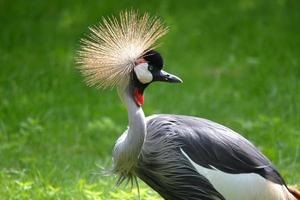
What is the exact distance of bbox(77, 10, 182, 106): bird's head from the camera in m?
2.83

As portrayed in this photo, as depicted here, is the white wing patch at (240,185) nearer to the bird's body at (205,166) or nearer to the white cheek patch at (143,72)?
the bird's body at (205,166)

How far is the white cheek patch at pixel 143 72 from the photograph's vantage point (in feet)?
9.24

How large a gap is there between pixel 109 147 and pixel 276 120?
92cm

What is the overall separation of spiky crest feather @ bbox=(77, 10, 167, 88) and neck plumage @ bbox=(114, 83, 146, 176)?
71 mm

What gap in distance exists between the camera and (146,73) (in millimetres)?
2828

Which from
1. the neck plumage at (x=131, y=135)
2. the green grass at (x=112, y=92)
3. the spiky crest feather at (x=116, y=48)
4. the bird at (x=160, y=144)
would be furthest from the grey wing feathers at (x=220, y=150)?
the green grass at (x=112, y=92)

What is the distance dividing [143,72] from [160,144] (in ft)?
0.89

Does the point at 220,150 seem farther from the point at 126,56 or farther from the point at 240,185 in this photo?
the point at 126,56

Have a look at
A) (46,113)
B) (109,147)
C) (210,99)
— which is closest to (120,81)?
(109,147)

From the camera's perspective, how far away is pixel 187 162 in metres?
2.84

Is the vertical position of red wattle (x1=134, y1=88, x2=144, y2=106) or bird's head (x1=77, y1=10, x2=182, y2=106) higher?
bird's head (x1=77, y1=10, x2=182, y2=106)

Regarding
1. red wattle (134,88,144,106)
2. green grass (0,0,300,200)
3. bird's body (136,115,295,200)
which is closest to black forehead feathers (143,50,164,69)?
red wattle (134,88,144,106)

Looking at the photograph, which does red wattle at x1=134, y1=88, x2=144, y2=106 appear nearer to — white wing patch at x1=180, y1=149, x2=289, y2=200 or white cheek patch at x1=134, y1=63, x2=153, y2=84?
white cheek patch at x1=134, y1=63, x2=153, y2=84

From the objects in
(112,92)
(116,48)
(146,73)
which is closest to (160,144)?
(146,73)
